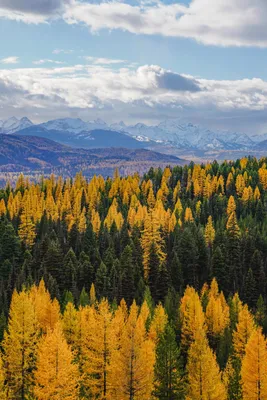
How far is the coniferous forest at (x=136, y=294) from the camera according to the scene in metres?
40.7

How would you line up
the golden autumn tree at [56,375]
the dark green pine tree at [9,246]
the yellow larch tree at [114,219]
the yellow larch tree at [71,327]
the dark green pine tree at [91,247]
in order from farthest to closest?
the yellow larch tree at [114,219], the dark green pine tree at [9,246], the dark green pine tree at [91,247], the yellow larch tree at [71,327], the golden autumn tree at [56,375]

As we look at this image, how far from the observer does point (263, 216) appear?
502 feet

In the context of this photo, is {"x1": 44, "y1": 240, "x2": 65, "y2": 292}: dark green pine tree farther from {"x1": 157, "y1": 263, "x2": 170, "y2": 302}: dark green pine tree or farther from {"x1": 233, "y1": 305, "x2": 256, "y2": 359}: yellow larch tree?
{"x1": 233, "y1": 305, "x2": 256, "y2": 359}: yellow larch tree

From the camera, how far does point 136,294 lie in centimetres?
8669

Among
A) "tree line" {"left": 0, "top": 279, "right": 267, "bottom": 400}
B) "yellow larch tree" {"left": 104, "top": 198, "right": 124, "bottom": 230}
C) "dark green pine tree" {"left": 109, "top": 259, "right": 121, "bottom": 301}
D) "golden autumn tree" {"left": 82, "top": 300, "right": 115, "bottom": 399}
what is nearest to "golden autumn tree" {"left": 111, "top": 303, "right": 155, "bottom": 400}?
"tree line" {"left": 0, "top": 279, "right": 267, "bottom": 400}

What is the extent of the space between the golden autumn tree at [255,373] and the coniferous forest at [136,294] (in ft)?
0.29

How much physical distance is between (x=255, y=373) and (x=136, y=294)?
47463 millimetres

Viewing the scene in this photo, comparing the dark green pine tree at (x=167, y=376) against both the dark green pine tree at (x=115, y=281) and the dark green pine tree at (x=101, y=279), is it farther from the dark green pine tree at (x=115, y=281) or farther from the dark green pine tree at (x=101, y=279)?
the dark green pine tree at (x=101, y=279)

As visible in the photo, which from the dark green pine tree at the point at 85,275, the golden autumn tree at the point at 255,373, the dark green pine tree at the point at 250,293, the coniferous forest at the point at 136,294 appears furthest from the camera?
the dark green pine tree at the point at 85,275

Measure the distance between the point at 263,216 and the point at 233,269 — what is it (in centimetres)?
5793

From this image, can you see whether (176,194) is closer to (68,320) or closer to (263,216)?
(263,216)

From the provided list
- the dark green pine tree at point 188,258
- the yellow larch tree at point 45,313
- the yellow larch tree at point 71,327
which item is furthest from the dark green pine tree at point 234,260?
the yellow larch tree at point 71,327

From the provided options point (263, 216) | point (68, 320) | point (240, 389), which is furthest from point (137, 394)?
point (263, 216)

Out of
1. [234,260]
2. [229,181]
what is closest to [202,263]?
[234,260]
